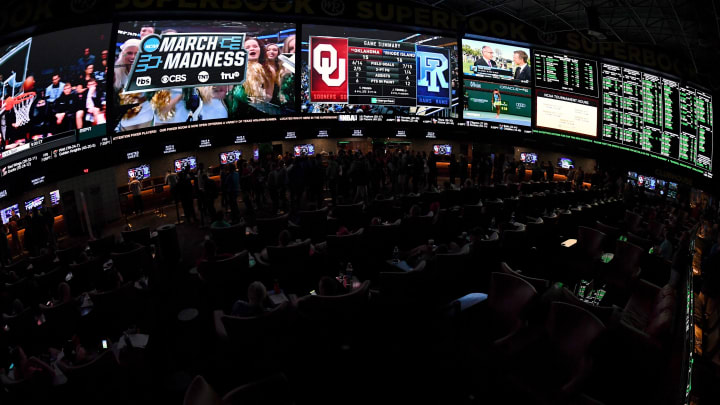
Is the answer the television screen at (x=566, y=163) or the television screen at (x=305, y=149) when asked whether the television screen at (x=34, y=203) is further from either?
the television screen at (x=566, y=163)

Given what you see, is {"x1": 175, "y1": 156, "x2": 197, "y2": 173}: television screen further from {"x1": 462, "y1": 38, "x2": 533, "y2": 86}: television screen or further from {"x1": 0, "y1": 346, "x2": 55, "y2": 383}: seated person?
{"x1": 462, "y1": 38, "x2": 533, "y2": 86}: television screen

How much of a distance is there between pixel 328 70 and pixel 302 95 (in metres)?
1.32

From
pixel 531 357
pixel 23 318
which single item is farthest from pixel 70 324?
pixel 531 357

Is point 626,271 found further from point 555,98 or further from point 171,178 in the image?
point 555,98

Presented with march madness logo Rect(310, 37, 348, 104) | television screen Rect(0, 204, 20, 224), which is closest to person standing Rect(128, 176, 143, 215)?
television screen Rect(0, 204, 20, 224)

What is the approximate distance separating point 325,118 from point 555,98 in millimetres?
9480

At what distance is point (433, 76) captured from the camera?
15.1 metres

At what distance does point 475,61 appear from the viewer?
50.2 feet

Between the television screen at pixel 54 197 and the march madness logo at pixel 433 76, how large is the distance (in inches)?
471

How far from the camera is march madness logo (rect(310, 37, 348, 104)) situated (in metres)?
13.9

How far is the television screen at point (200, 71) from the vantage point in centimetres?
1111

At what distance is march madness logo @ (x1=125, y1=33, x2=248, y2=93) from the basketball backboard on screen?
2707mm

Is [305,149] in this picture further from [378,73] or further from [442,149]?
[442,149]

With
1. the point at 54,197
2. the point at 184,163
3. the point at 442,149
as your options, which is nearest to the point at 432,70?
the point at 442,149
